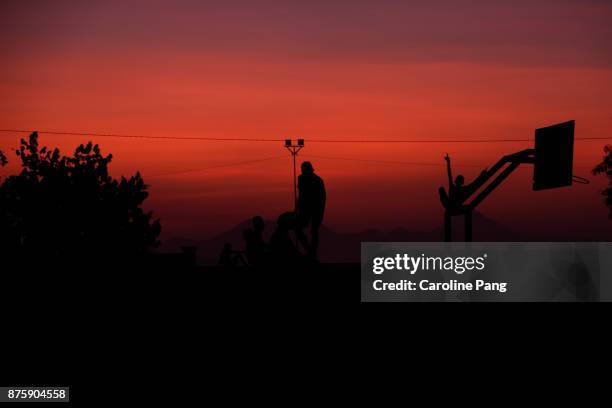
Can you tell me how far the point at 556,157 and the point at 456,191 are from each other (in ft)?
32.2

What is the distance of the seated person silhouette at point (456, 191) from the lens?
22609 mm

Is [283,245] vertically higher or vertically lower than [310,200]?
lower

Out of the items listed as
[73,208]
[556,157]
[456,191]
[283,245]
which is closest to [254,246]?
[283,245]

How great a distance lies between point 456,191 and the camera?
80.4 feet

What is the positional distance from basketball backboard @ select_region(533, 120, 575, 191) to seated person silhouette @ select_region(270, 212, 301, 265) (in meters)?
19.7

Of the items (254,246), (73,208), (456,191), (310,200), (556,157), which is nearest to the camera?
(310,200)

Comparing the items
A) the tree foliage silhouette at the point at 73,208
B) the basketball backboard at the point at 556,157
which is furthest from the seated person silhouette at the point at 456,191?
the tree foliage silhouette at the point at 73,208

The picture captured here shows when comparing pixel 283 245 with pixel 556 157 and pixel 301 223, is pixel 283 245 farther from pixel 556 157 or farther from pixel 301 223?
pixel 556 157

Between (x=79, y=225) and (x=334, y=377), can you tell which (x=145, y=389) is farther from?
(x=79, y=225)

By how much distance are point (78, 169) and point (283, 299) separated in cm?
5274

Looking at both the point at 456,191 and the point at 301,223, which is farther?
the point at 456,191

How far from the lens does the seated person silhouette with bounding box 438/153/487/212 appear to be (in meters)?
22.6

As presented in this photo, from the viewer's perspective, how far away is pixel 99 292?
12.5 m

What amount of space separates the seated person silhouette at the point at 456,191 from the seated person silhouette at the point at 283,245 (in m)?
7.18
